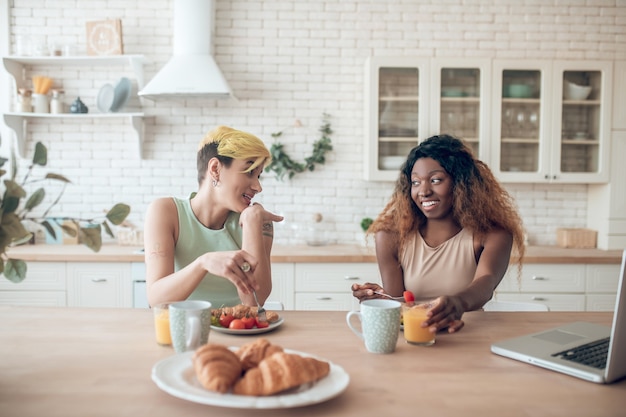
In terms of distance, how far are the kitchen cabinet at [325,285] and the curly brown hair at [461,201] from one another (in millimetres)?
1224

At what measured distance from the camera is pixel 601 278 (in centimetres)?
370

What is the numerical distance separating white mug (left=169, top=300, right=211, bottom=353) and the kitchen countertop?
2133mm

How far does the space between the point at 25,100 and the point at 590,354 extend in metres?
3.84

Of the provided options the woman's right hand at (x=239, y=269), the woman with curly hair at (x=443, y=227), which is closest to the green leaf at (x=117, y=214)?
the woman's right hand at (x=239, y=269)

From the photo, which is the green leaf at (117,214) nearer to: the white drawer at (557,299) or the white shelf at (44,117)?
the white shelf at (44,117)

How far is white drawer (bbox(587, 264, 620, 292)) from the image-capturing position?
3.69m

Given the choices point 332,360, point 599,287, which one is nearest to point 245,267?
point 332,360

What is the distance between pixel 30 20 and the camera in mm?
4074

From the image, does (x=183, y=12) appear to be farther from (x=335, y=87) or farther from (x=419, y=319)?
(x=419, y=319)

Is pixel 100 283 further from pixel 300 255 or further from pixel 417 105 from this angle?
pixel 417 105

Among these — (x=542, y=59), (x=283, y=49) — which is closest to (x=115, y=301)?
(x=283, y=49)

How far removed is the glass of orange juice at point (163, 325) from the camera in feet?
4.88

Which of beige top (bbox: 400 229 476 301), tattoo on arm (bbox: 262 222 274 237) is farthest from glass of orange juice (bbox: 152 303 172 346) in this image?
beige top (bbox: 400 229 476 301)

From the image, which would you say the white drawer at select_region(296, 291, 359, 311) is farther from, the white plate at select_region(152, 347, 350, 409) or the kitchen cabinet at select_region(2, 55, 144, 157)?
the white plate at select_region(152, 347, 350, 409)
